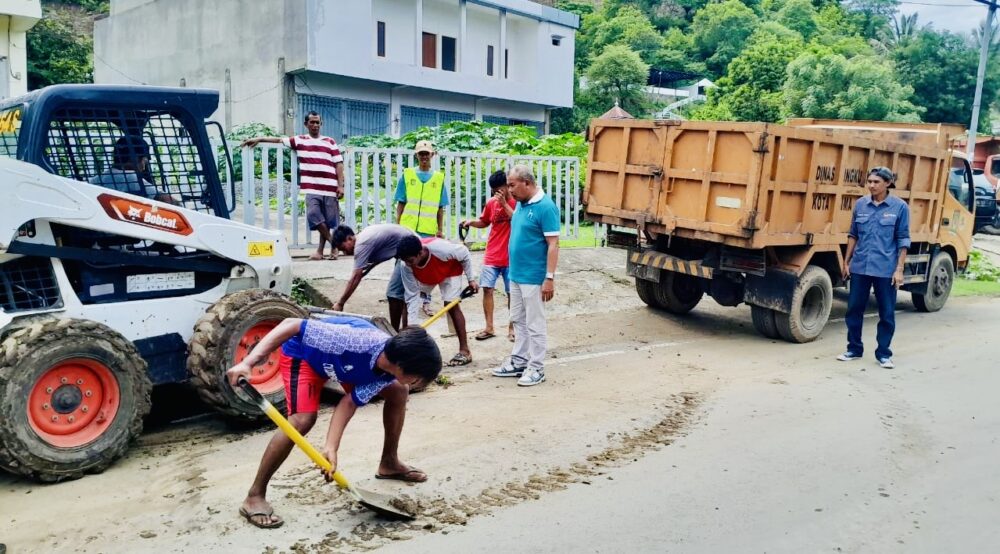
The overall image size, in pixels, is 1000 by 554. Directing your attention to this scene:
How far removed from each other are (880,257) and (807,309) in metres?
1.21

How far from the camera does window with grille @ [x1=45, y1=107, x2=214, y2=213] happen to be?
491cm

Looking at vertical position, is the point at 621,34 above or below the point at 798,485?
above

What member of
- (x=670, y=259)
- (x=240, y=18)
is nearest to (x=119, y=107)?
(x=670, y=259)

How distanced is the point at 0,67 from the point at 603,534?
44.5ft

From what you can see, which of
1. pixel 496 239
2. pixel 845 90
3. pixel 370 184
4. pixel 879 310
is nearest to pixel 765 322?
pixel 879 310

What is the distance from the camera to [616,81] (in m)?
36.0

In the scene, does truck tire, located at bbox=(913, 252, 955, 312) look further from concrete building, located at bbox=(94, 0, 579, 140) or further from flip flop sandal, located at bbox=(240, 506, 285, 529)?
concrete building, located at bbox=(94, 0, 579, 140)

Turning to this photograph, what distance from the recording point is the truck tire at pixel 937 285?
35.7 ft

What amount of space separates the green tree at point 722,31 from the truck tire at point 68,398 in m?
51.9

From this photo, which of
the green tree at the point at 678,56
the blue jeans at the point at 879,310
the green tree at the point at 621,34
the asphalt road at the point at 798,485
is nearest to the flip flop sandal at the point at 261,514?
the asphalt road at the point at 798,485

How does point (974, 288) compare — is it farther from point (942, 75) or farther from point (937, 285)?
point (942, 75)

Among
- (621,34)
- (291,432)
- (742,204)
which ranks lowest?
(291,432)

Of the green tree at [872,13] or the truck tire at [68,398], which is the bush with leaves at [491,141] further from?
the green tree at [872,13]

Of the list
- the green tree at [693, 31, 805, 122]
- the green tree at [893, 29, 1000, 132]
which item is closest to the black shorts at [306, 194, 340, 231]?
the green tree at [693, 31, 805, 122]
